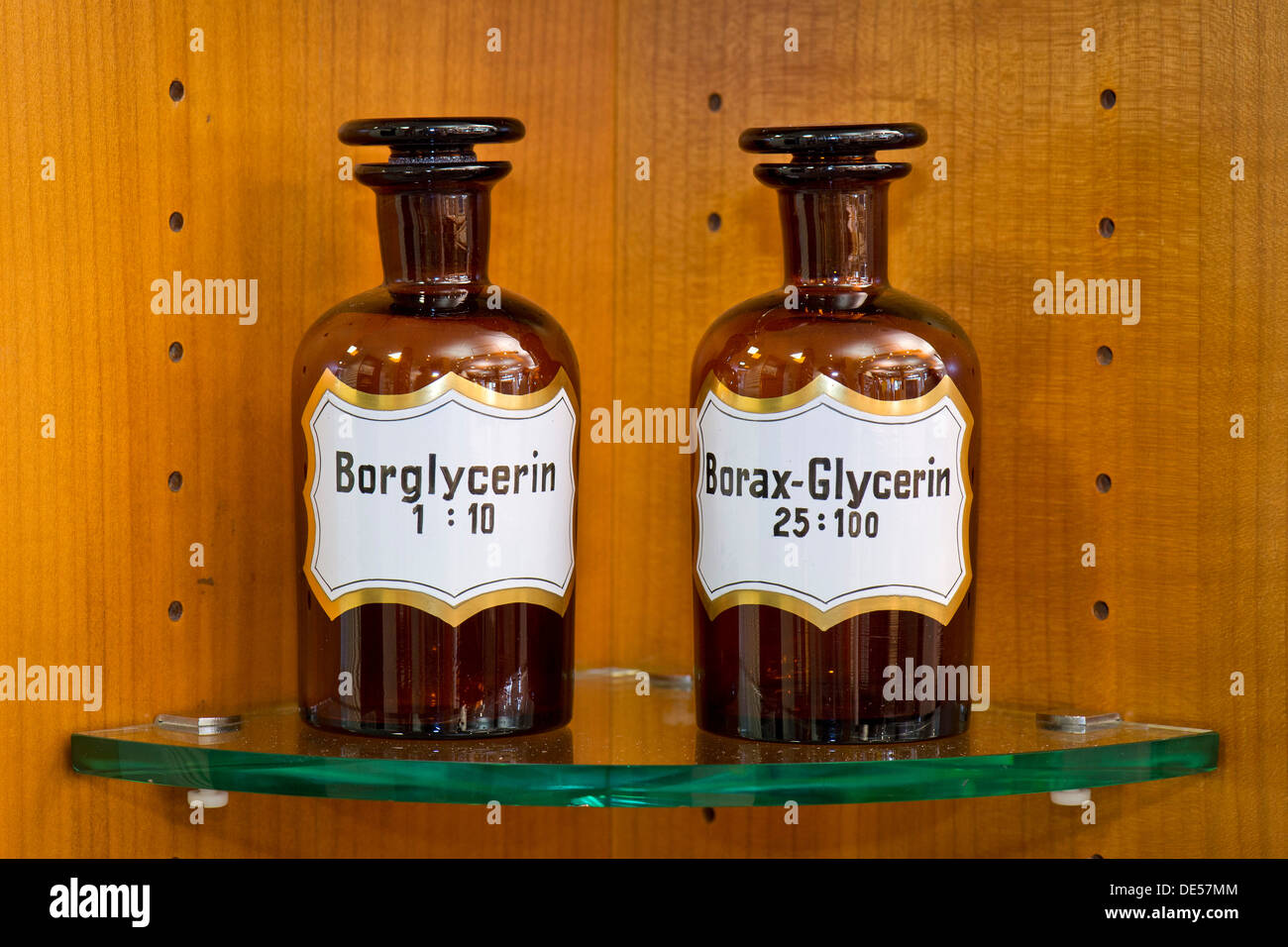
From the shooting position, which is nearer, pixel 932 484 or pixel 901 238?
pixel 932 484

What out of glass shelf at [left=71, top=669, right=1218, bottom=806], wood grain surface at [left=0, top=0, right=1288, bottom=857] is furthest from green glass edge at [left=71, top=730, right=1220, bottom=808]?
wood grain surface at [left=0, top=0, right=1288, bottom=857]

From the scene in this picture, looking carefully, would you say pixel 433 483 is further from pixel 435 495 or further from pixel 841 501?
pixel 841 501

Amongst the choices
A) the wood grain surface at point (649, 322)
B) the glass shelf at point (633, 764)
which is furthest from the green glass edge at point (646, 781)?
the wood grain surface at point (649, 322)

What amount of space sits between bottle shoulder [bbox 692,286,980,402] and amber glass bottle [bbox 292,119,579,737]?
0.25 ft

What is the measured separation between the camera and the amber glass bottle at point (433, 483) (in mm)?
583

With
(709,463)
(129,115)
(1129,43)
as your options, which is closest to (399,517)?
(709,463)

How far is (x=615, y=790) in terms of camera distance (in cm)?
56

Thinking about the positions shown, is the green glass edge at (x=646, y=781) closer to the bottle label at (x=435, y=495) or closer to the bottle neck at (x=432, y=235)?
the bottle label at (x=435, y=495)

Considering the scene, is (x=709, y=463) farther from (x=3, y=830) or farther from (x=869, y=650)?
(x=3, y=830)

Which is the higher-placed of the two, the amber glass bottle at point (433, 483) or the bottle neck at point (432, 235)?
the bottle neck at point (432, 235)

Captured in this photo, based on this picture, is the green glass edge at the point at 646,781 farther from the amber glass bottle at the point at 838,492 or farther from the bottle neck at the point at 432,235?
the bottle neck at the point at 432,235

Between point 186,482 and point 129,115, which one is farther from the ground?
point 129,115

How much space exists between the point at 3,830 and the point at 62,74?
0.33 metres

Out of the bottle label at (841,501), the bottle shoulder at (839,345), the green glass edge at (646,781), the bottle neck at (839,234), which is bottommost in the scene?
the green glass edge at (646,781)
